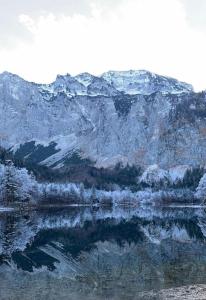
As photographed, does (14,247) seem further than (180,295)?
Yes

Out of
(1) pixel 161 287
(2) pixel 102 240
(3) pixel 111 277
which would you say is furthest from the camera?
(2) pixel 102 240

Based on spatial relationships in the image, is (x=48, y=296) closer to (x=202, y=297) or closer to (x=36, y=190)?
(x=202, y=297)

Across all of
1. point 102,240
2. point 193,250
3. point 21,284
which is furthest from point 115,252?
point 21,284

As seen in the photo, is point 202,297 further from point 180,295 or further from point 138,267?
point 138,267

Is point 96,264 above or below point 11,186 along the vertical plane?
below

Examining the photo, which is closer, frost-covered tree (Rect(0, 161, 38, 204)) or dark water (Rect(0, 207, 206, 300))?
dark water (Rect(0, 207, 206, 300))

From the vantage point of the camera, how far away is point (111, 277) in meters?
44.3

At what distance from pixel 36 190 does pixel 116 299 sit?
16242 centimetres

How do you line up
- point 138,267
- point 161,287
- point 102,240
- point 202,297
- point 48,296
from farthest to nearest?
point 102,240
point 138,267
point 161,287
point 48,296
point 202,297

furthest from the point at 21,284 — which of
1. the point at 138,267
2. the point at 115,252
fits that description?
the point at 115,252

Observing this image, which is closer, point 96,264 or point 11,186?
point 96,264

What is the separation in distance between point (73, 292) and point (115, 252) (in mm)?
25843

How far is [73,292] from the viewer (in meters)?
38.2

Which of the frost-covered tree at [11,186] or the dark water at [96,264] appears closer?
the dark water at [96,264]
